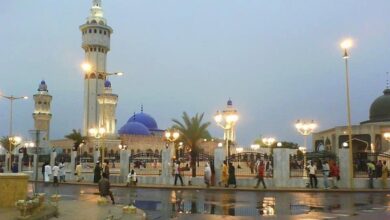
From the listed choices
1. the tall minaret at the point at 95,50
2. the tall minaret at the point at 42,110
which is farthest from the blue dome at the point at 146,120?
the tall minaret at the point at 95,50

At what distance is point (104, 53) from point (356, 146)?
144 feet

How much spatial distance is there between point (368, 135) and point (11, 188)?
48457mm

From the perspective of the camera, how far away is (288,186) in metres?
24.3

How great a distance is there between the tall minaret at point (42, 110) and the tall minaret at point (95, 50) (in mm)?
10050

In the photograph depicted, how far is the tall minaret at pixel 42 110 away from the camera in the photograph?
82.9 m

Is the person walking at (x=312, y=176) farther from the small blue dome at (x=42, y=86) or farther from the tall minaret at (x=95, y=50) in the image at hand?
the small blue dome at (x=42, y=86)

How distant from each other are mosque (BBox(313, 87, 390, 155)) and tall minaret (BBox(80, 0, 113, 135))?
122ft

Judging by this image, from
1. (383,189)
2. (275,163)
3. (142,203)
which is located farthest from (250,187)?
(142,203)

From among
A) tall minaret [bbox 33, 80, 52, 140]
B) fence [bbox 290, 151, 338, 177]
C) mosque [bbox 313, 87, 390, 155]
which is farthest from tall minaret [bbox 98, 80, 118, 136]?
fence [bbox 290, 151, 338, 177]

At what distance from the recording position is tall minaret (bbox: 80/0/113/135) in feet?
248

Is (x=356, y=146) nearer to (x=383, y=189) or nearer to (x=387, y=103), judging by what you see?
(x=387, y=103)

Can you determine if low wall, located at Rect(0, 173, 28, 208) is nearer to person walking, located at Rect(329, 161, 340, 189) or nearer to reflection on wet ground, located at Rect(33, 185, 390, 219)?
reflection on wet ground, located at Rect(33, 185, 390, 219)

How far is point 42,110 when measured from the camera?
275 feet

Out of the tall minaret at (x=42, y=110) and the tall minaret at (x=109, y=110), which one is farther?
the tall minaret at (x=42, y=110)
